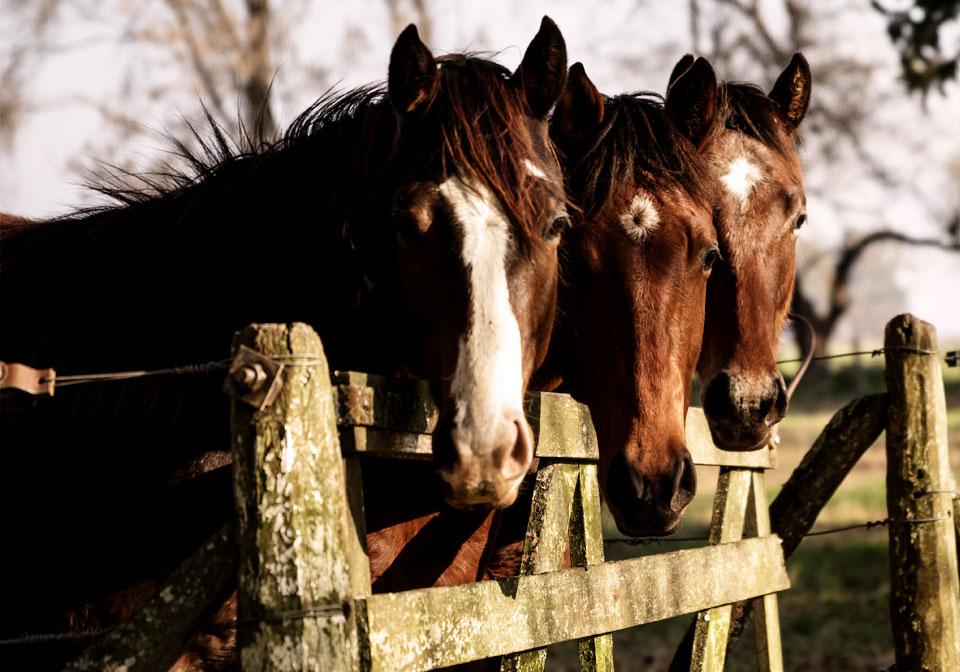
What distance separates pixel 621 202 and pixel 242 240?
1276mm

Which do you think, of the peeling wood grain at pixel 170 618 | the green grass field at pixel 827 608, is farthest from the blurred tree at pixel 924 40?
the peeling wood grain at pixel 170 618

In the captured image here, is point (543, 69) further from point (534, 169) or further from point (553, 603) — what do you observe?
point (553, 603)

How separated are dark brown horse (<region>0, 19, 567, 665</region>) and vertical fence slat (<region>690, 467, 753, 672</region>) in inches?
46.1

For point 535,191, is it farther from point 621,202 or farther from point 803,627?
point 803,627

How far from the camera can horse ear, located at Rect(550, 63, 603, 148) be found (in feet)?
12.3

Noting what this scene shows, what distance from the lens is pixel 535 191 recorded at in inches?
111

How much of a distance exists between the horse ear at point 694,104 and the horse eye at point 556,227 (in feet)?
4.44

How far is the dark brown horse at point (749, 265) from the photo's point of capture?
3.73 meters

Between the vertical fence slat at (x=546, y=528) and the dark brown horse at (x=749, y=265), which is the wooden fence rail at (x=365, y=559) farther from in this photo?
the dark brown horse at (x=749, y=265)

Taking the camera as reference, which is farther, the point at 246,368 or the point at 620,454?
the point at 620,454

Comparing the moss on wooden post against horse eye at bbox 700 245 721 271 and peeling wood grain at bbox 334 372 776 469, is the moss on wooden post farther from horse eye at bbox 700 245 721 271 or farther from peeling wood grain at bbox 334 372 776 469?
peeling wood grain at bbox 334 372 776 469

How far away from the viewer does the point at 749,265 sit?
3961 millimetres

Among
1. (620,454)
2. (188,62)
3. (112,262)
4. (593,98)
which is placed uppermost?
(188,62)

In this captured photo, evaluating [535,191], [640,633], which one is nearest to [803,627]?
[640,633]
